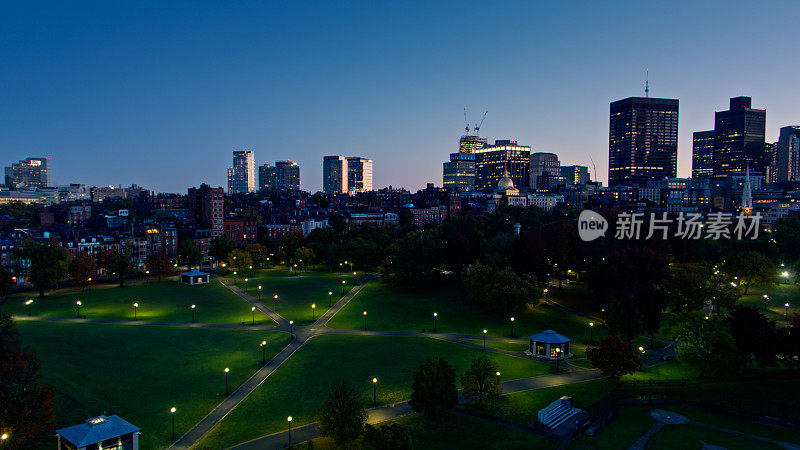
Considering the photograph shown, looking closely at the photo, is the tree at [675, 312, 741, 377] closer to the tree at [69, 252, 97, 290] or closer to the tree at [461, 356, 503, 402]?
the tree at [461, 356, 503, 402]

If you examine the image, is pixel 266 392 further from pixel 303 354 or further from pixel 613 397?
pixel 613 397

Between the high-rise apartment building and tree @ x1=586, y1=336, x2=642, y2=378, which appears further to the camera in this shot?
the high-rise apartment building

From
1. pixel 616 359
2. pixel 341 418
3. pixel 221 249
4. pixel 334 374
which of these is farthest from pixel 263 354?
pixel 221 249

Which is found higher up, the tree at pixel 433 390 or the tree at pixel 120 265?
the tree at pixel 120 265

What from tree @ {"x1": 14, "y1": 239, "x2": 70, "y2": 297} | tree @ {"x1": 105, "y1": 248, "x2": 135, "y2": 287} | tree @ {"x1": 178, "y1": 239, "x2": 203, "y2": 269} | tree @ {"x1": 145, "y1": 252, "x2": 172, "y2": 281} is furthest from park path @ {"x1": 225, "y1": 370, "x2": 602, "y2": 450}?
tree @ {"x1": 178, "y1": 239, "x2": 203, "y2": 269}

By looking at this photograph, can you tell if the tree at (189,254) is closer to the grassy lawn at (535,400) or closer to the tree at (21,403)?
the tree at (21,403)

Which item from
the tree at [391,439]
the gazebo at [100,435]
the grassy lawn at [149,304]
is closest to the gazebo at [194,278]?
the grassy lawn at [149,304]
